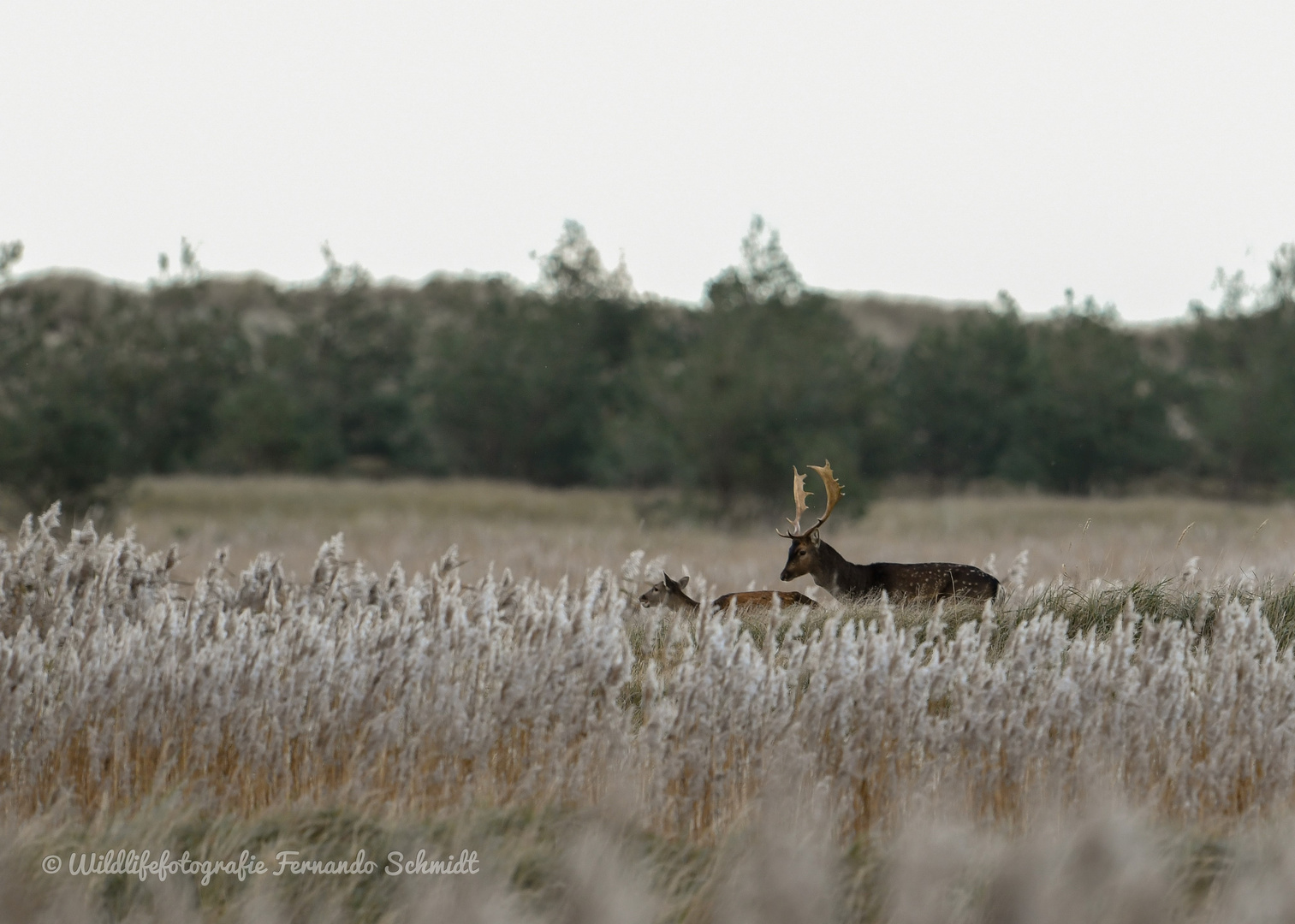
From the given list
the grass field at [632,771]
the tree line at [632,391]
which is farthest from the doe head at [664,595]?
the tree line at [632,391]

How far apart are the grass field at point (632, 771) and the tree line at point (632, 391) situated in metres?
18.0

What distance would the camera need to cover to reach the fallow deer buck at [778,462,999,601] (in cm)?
734

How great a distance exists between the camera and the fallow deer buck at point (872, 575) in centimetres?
734

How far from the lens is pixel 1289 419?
35312 millimetres

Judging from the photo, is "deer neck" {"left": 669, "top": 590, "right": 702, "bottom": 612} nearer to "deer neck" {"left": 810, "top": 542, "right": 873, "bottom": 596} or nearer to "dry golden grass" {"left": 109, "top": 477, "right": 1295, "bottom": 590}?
"deer neck" {"left": 810, "top": 542, "right": 873, "bottom": 596}

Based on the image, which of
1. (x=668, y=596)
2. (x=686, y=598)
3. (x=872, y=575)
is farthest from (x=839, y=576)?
(x=668, y=596)

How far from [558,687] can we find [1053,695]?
1.82m

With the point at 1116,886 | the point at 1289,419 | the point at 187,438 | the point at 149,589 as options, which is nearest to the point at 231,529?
the point at 187,438

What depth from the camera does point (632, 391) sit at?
35844 millimetres

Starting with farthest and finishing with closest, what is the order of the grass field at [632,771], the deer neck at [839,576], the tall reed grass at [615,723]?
the deer neck at [839,576]
the tall reed grass at [615,723]
the grass field at [632,771]

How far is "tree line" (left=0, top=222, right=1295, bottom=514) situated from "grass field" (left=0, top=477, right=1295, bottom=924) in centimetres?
1798

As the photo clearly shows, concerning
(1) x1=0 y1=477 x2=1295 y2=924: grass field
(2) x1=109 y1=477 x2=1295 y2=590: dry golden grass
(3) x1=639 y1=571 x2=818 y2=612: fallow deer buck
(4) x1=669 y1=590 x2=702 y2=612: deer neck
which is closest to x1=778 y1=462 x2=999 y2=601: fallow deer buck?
(3) x1=639 y1=571 x2=818 y2=612: fallow deer buck

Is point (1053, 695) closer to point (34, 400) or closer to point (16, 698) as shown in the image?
point (16, 698)

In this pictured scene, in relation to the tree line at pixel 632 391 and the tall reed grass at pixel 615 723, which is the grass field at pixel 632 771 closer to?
the tall reed grass at pixel 615 723
